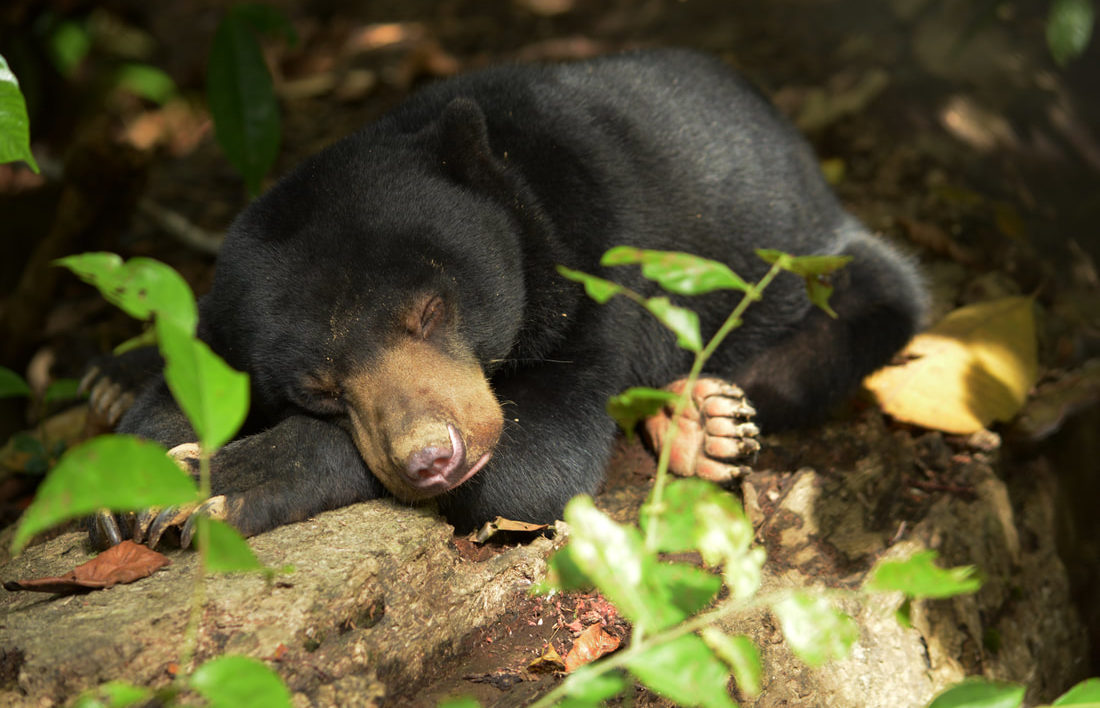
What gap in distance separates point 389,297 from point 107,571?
1004 mm

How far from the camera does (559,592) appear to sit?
2.64 m

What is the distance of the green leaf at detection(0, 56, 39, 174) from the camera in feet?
7.45

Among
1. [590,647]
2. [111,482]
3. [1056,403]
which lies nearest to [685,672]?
[111,482]

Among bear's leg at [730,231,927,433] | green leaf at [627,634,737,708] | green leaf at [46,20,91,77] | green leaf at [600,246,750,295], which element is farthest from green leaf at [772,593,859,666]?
green leaf at [46,20,91,77]

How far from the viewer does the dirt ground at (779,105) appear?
12.9 feet

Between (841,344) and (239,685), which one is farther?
(841,344)

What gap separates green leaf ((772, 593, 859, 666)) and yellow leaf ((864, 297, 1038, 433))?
2.19m

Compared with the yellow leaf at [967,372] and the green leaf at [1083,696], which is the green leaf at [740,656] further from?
the yellow leaf at [967,372]

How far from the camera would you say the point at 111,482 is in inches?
55.4

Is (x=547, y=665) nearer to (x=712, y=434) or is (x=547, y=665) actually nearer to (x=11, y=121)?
(x=712, y=434)

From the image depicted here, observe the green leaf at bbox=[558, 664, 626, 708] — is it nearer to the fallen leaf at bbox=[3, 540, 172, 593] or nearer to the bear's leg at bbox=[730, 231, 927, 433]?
the fallen leaf at bbox=[3, 540, 172, 593]

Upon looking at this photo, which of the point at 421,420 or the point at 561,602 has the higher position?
the point at 421,420

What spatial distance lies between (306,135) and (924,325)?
4.26 m

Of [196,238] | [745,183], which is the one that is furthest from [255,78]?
[745,183]
